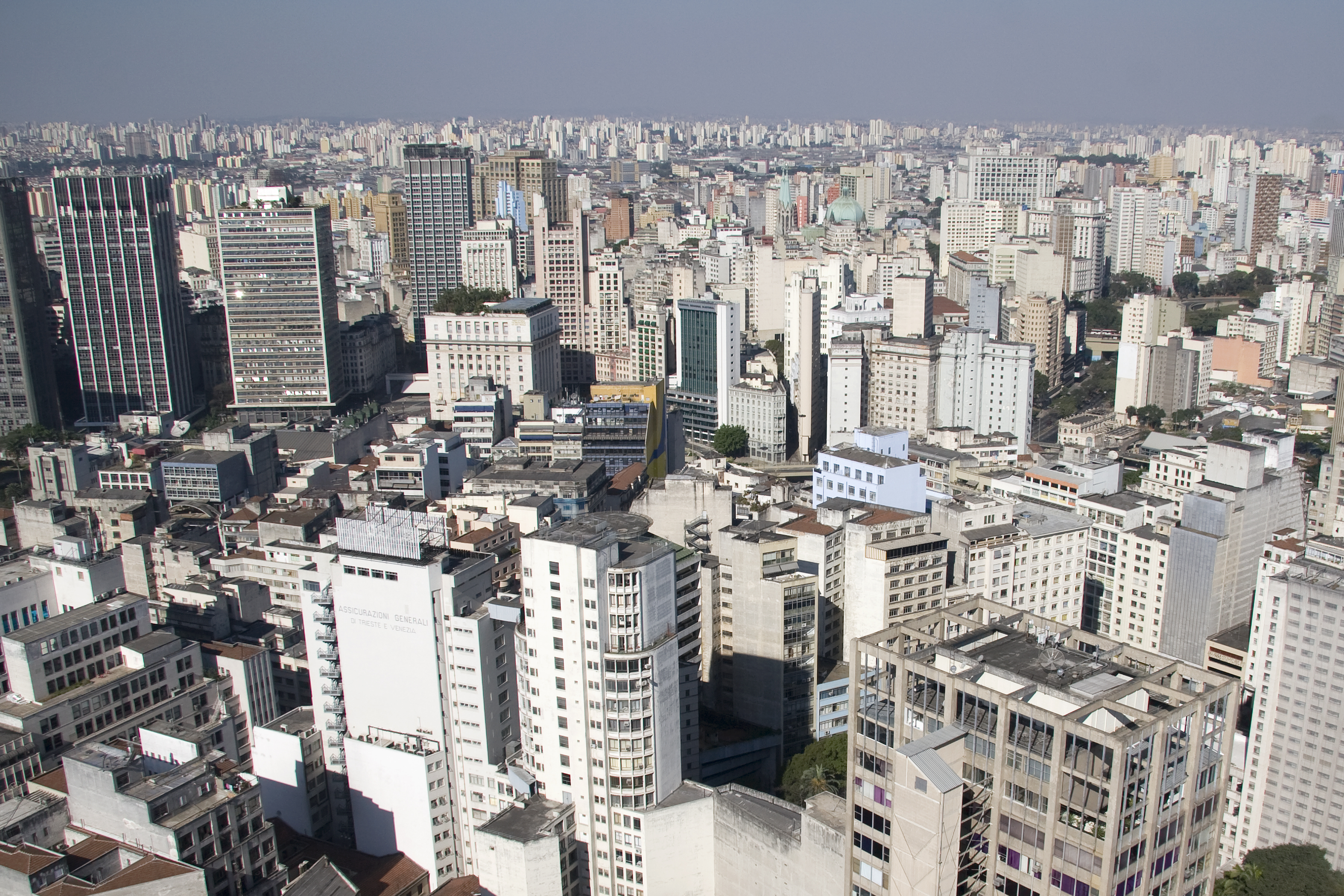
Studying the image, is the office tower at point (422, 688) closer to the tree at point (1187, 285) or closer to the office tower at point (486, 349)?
the office tower at point (486, 349)

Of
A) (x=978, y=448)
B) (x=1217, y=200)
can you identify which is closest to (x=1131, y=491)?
(x=978, y=448)

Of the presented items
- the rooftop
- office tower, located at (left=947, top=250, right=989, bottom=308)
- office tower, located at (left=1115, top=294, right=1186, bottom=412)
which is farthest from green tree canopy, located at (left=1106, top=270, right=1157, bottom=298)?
the rooftop

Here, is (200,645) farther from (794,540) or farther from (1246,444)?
(1246,444)

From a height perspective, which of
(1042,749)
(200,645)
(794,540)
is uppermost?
(1042,749)

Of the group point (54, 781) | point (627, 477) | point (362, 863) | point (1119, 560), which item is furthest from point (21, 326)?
point (1119, 560)

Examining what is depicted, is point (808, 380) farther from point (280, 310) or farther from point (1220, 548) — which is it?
point (280, 310)

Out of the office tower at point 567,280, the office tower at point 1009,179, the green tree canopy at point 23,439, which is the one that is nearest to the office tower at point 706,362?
the office tower at point 567,280
